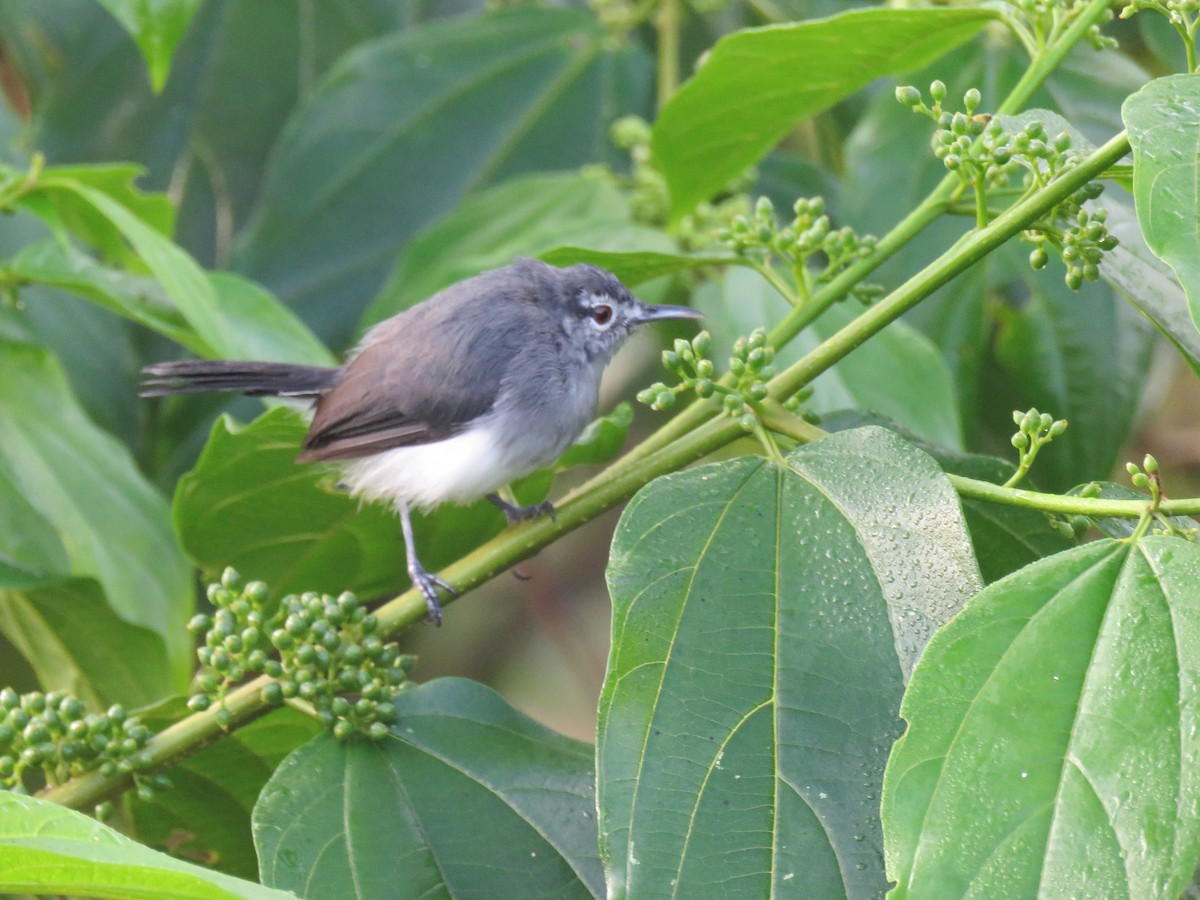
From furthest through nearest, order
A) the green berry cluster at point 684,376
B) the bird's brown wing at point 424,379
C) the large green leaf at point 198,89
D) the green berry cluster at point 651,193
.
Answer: the large green leaf at point 198,89
the green berry cluster at point 651,193
the bird's brown wing at point 424,379
the green berry cluster at point 684,376

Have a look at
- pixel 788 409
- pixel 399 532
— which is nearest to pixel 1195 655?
pixel 788 409

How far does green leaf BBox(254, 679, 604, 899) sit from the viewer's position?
172cm

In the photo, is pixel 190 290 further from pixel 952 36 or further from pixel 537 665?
pixel 537 665

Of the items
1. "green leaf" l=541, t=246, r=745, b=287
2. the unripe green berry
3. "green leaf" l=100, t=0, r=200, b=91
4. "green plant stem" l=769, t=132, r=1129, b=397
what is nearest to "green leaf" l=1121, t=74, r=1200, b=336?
"green plant stem" l=769, t=132, r=1129, b=397

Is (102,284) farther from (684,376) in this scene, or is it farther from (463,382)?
(684,376)

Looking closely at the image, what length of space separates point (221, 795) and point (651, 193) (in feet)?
6.54

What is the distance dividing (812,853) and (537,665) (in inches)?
206

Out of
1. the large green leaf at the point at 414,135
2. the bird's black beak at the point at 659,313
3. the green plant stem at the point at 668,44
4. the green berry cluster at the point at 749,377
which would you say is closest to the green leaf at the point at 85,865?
Result: the green berry cluster at the point at 749,377

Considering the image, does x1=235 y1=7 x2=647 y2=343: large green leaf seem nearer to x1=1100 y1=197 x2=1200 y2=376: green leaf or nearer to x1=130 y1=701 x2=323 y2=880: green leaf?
x1=130 y1=701 x2=323 y2=880: green leaf

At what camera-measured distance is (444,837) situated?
180 centimetres

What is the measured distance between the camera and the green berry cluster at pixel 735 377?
1.65 m

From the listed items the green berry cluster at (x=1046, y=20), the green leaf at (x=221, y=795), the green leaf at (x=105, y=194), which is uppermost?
the green berry cluster at (x=1046, y=20)

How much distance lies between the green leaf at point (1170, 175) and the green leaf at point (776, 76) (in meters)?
0.65

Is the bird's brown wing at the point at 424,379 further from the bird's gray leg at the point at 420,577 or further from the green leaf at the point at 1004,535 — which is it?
the green leaf at the point at 1004,535
